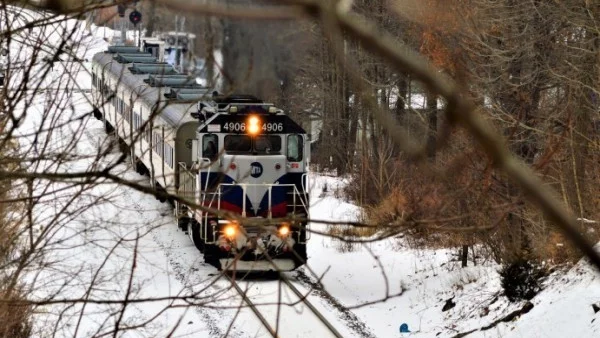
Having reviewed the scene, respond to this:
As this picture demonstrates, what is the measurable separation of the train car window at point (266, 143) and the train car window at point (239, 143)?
0.15 m

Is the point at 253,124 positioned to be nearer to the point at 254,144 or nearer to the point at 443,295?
the point at 254,144

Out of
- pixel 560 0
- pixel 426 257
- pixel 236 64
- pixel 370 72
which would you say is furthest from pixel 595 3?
pixel 236 64

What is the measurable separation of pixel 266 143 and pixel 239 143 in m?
0.54

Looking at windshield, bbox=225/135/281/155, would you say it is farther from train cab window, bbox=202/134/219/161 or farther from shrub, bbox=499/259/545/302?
shrub, bbox=499/259/545/302

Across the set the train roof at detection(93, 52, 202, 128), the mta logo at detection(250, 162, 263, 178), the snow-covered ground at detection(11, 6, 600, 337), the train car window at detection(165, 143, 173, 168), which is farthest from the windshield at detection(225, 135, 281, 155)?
the snow-covered ground at detection(11, 6, 600, 337)

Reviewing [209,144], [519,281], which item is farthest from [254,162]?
[519,281]

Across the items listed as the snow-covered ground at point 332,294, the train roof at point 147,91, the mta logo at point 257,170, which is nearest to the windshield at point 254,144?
the mta logo at point 257,170

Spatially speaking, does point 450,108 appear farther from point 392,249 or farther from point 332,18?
point 392,249

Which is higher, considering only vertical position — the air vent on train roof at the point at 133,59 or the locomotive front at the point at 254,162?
the air vent on train roof at the point at 133,59

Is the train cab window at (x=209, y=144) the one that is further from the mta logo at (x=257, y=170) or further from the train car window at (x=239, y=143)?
the mta logo at (x=257, y=170)

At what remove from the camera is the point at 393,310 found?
52.5 feet

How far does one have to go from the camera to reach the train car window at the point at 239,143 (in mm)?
16812

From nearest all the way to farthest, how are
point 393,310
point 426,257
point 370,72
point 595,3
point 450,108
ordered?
1. point 450,108
2. point 393,310
3. point 595,3
4. point 426,257
5. point 370,72

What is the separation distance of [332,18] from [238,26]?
754 millimetres
